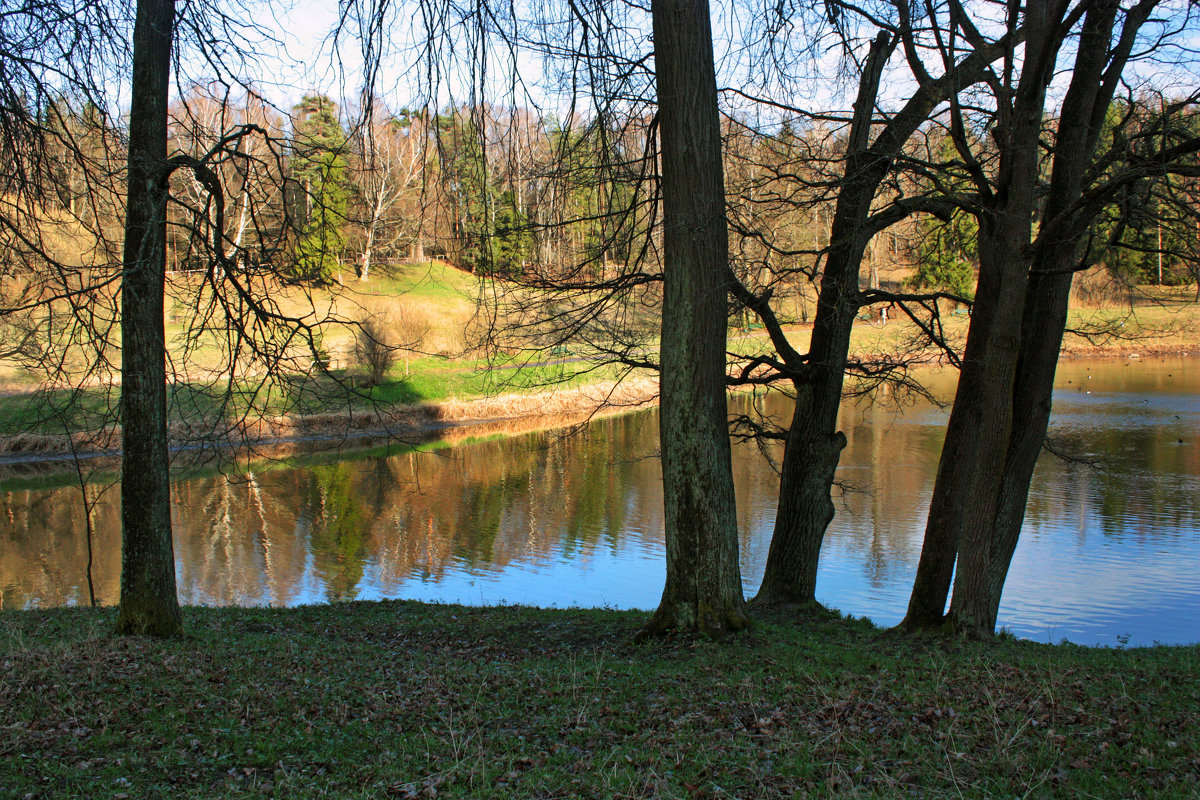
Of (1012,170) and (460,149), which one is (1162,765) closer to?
(1012,170)

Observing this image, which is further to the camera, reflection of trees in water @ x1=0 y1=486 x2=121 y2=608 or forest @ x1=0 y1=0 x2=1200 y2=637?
reflection of trees in water @ x1=0 y1=486 x2=121 y2=608

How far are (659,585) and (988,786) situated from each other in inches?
367

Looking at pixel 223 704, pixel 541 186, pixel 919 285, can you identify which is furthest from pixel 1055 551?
pixel 919 285

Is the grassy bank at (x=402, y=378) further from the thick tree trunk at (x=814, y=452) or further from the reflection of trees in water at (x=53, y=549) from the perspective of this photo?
the thick tree trunk at (x=814, y=452)

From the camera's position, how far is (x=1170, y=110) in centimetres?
656

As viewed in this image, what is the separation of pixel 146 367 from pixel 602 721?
15.3 ft

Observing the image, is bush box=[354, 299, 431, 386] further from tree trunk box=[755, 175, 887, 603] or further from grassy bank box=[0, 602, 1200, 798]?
grassy bank box=[0, 602, 1200, 798]

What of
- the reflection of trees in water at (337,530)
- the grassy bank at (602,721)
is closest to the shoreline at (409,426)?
the reflection of trees in water at (337,530)

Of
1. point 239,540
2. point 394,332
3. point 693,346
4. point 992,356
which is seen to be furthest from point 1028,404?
point 394,332

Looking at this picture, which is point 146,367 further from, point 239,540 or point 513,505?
point 513,505

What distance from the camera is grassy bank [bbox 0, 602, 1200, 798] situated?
3600mm

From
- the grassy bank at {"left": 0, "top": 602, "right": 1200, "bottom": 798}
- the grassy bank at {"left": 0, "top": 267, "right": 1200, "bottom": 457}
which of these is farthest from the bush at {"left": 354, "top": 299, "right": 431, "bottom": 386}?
the grassy bank at {"left": 0, "top": 602, "right": 1200, "bottom": 798}

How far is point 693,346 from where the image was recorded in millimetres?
6496

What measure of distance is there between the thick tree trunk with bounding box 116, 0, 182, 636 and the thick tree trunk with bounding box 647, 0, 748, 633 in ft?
13.4
